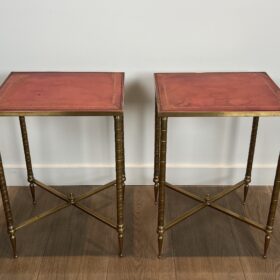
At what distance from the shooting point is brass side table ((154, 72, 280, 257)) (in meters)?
1.58

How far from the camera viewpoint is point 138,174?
2330 millimetres

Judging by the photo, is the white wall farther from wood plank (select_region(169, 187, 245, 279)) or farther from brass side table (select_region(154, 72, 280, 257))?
wood plank (select_region(169, 187, 245, 279))

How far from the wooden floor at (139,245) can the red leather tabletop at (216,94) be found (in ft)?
2.30

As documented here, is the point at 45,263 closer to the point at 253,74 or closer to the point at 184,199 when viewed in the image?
the point at 184,199

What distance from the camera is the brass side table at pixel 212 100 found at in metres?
1.58

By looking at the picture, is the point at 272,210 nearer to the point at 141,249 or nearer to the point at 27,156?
the point at 141,249

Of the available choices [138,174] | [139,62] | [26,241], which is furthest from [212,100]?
[26,241]

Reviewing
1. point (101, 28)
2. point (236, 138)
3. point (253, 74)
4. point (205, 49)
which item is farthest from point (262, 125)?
point (101, 28)

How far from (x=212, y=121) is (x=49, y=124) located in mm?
856

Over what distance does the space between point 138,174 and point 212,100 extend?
32.0 inches

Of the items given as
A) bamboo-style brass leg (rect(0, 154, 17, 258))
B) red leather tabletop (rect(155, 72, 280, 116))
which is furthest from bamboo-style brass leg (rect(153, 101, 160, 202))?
bamboo-style brass leg (rect(0, 154, 17, 258))

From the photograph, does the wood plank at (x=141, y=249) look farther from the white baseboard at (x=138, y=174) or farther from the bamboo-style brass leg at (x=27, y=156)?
the bamboo-style brass leg at (x=27, y=156)

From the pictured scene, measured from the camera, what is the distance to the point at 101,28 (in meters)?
1.96

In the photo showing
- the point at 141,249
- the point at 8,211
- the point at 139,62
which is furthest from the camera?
the point at 139,62
